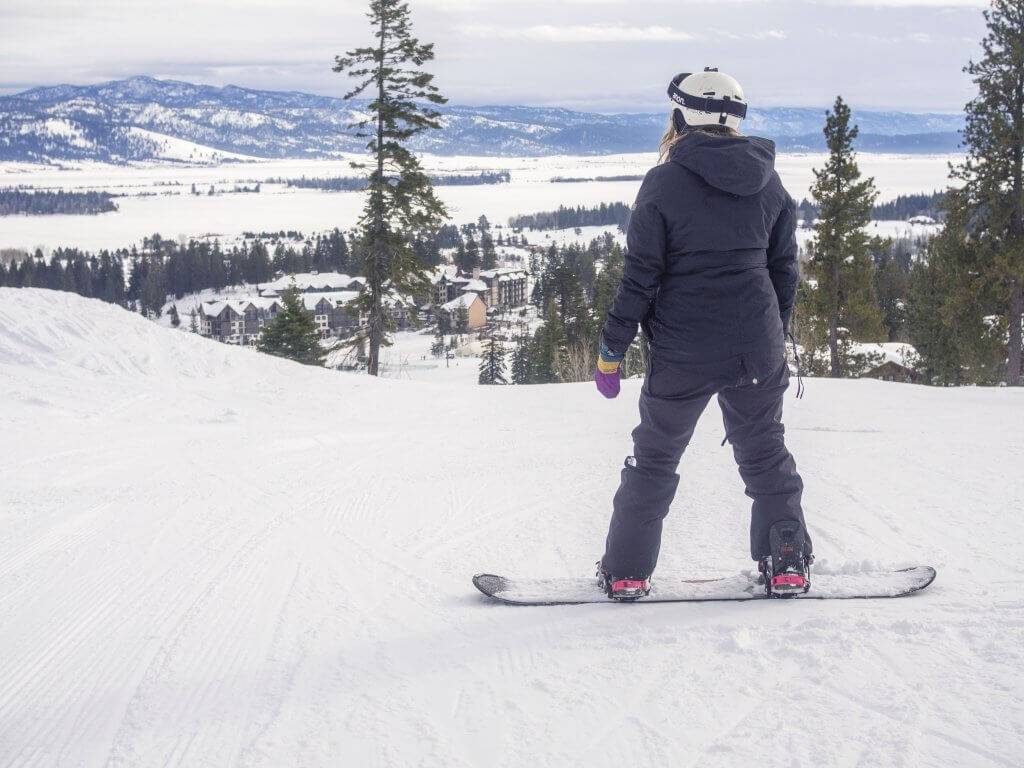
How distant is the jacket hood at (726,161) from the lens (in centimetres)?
270

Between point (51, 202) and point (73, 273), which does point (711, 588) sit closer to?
point (73, 273)

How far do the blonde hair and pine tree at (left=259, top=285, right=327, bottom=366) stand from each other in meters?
25.9

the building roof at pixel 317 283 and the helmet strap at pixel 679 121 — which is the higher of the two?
the helmet strap at pixel 679 121

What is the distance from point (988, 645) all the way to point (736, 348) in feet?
4.14

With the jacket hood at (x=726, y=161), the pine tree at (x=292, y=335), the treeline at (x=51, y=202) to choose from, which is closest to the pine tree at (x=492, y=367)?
the pine tree at (x=292, y=335)

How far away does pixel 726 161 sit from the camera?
8.89ft

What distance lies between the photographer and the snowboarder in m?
2.74

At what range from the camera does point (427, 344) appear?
71750 millimetres

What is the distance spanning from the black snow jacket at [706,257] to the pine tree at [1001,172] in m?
19.6

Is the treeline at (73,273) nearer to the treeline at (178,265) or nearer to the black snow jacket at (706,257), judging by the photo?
the treeline at (178,265)

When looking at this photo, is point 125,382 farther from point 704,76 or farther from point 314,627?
point 704,76

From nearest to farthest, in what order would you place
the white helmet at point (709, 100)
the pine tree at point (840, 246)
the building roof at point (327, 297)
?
the white helmet at point (709, 100), the pine tree at point (840, 246), the building roof at point (327, 297)

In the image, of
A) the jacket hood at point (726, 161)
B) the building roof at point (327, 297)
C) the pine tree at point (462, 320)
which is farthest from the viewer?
the pine tree at point (462, 320)

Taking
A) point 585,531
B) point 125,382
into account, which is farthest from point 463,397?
point 585,531
